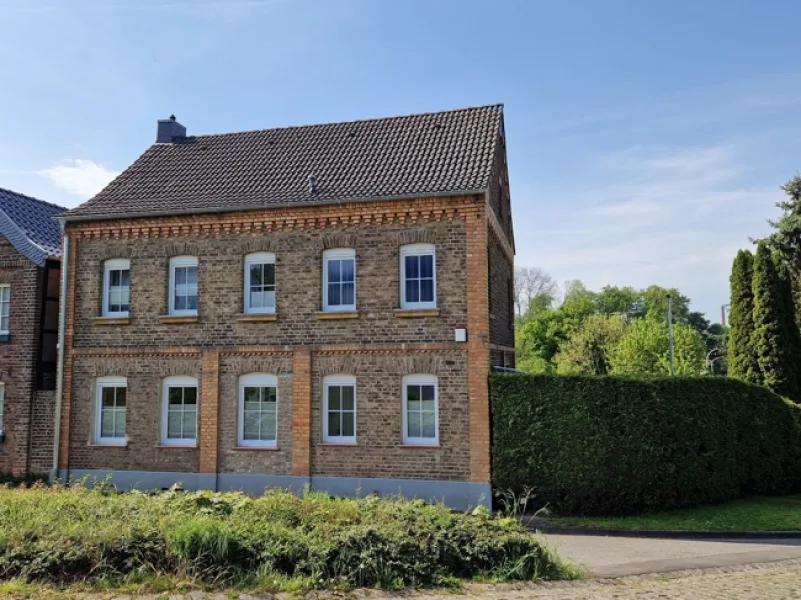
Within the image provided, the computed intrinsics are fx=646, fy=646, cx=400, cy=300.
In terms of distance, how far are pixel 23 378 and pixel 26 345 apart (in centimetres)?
93

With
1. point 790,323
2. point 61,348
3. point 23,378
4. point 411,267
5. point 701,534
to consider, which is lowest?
point 701,534

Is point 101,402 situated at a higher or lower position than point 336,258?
lower

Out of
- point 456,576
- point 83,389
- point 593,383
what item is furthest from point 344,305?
point 456,576

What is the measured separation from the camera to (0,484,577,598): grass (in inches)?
299

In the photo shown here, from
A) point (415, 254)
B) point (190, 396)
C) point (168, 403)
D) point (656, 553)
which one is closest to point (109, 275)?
point (168, 403)

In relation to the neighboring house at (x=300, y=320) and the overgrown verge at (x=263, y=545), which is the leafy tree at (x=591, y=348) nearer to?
the neighboring house at (x=300, y=320)

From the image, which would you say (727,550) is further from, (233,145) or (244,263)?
(233,145)

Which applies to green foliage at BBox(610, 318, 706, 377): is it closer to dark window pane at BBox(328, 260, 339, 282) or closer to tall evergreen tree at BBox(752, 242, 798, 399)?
tall evergreen tree at BBox(752, 242, 798, 399)

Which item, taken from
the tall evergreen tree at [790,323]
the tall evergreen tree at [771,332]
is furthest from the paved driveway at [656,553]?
the tall evergreen tree at [790,323]

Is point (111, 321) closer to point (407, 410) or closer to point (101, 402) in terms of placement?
point (101, 402)

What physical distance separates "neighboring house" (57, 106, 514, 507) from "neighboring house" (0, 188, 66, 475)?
111cm

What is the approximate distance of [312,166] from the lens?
17.9 metres

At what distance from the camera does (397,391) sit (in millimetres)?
15438

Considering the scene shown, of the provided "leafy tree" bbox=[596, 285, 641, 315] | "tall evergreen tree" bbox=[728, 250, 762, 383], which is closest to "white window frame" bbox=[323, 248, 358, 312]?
"tall evergreen tree" bbox=[728, 250, 762, 383]
